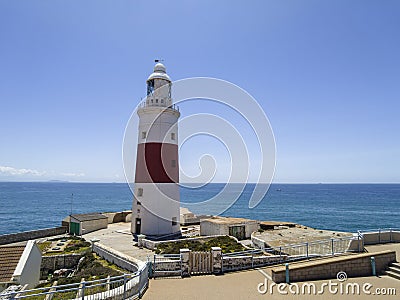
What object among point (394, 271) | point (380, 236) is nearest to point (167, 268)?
point (394, 271)

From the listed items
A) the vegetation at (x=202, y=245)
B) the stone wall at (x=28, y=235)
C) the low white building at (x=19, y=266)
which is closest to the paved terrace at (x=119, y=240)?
the vegetation at (x=202, y=245)

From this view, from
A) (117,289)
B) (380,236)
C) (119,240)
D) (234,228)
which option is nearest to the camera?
(117,289)

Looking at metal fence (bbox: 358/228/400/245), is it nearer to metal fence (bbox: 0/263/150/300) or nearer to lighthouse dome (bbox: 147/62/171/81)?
metal fence (bbox: 0/263/150/300)

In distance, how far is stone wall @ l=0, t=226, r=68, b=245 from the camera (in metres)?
24.5

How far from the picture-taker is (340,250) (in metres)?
14.9

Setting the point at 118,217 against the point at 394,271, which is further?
the point at 118,217

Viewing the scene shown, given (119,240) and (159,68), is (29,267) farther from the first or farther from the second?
(159,68)

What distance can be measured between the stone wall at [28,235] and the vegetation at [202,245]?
13737 mm

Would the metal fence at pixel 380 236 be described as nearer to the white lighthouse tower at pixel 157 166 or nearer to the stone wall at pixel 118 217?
the white lighthouse tower at pixel 157 166

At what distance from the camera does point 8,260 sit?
15.1 metres

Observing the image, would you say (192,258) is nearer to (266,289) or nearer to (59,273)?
(266,289)

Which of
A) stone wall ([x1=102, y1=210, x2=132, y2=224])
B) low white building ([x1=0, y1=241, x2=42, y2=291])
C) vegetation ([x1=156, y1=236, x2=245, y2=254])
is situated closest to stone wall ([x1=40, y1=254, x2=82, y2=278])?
low white building ([x1=0, y1=241, x2=42, y2=291])

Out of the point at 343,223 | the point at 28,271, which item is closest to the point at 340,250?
the point at 28,271

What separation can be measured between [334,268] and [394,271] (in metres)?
2.46
